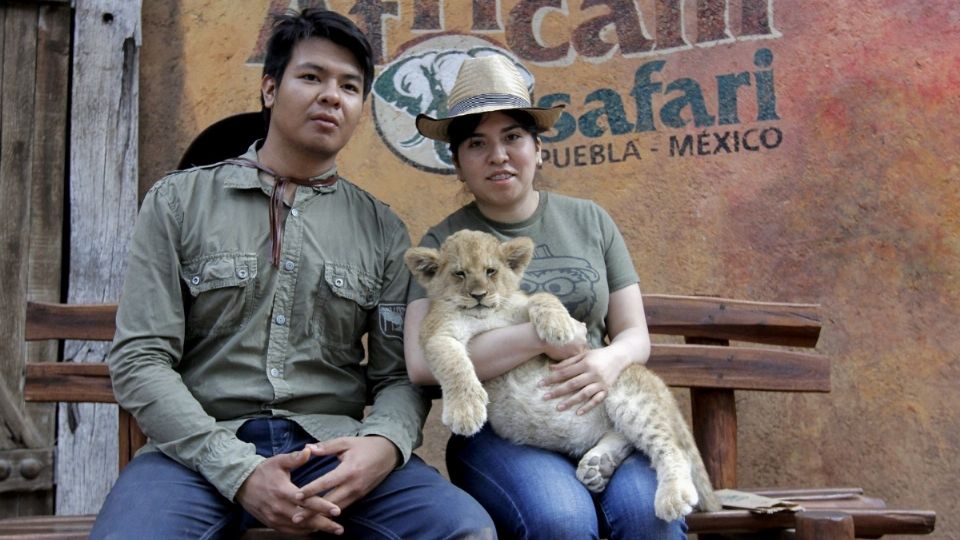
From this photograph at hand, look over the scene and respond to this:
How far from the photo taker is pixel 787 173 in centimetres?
468

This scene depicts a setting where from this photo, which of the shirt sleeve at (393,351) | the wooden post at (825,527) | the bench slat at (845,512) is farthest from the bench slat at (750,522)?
the shirt sleeve at (393,351)

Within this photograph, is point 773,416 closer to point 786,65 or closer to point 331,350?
point 786,65

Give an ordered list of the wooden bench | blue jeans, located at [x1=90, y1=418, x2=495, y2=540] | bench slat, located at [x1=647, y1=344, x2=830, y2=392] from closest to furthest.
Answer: blue jeans, located at [x1=90, y1=418, x2=495, y2=540] → the wooden bench → bench slat, located at [x1=647, y1=344, x2=830, y2=392]

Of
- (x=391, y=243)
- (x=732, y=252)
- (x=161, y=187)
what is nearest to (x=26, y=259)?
(x=161, y=187)

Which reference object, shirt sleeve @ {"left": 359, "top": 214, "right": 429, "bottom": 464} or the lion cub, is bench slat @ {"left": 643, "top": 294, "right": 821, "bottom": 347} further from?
shirt sleeve @ {"left": 359, "top": 214, "right": 429, "bottom": 464}

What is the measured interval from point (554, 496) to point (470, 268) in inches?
30.5

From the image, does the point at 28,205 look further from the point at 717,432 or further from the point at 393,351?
the point at 717,432

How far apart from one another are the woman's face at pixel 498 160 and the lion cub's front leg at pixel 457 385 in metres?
0.53

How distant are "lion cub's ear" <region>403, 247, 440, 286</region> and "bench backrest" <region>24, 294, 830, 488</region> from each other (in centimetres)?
107

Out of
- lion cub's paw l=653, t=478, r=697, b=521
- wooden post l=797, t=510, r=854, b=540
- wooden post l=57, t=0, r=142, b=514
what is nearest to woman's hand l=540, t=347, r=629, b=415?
lion cub's paw l=653, t=478, r=697, b=521

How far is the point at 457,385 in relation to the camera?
10.0 feet

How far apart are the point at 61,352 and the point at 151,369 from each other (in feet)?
6.92

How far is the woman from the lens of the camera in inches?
114

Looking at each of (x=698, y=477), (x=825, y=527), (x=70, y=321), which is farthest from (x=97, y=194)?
(x=825, y=527)
